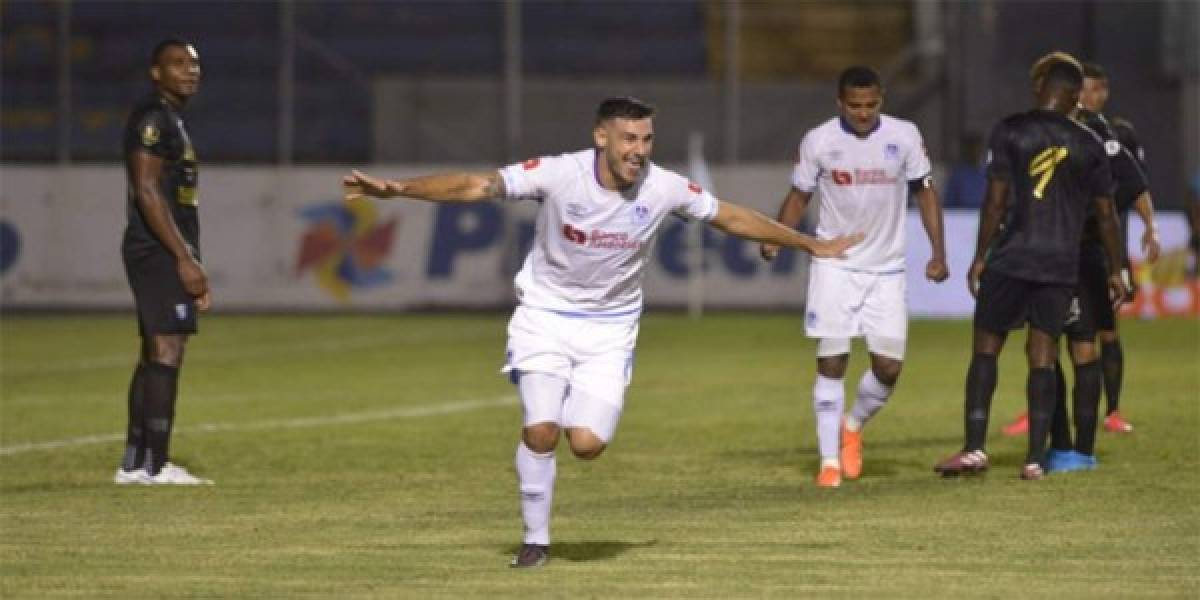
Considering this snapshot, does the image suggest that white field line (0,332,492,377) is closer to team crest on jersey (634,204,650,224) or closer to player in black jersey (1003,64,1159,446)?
player in black jersey (1003,64,1159,446)

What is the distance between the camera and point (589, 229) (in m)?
9.62

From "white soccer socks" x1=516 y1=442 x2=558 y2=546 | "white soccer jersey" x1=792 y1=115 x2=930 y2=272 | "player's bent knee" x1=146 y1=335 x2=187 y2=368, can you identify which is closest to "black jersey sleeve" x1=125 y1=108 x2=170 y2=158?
"player's bent knee" x1=146 y1=335 x2=187 y2=368

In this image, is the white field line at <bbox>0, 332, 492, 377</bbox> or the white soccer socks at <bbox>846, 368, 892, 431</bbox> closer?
the white soccer socks at <bbox>846, 368, 892, 431</bbox>

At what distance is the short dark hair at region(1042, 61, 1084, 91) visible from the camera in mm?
12445

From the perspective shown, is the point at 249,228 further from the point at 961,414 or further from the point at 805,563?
the point at 805,563

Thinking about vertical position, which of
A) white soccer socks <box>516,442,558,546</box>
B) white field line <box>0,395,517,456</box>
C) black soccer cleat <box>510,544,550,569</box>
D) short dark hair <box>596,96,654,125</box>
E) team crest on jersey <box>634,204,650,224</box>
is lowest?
white field line <box>0,395,517,456</box>

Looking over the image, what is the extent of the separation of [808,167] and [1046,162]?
1183mm

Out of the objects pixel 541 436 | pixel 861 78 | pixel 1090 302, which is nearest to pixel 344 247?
pixel 1090 302

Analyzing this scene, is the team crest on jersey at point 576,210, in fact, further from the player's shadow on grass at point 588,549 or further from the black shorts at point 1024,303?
the black shorts at point 1024,303

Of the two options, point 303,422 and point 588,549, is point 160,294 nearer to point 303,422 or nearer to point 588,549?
point 588,549

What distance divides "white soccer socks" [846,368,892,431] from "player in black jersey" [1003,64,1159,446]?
3.14 ft

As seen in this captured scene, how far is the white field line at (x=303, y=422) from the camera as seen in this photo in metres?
14.9

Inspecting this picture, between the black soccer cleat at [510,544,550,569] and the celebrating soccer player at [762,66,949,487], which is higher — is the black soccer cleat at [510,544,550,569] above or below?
below

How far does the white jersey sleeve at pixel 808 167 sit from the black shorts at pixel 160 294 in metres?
3.12
